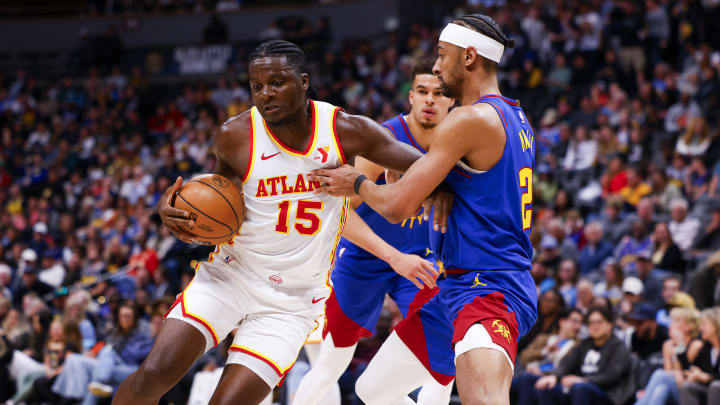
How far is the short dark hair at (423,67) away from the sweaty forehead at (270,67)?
1392 mm

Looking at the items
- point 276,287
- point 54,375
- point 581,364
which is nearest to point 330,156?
point 276,287

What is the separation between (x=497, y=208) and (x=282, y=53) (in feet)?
4.57

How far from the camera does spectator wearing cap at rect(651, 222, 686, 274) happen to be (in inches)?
381

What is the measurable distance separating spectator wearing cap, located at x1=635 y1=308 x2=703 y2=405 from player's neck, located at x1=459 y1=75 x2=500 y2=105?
169 inches

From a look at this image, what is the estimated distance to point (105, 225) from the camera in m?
17.1

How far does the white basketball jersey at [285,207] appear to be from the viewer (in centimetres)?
435

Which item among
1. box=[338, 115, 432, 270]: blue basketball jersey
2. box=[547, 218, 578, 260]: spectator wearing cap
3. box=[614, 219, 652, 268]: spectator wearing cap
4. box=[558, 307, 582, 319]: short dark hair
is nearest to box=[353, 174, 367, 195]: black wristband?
box=[338, 115, 432, 270]: blue basketball jersey

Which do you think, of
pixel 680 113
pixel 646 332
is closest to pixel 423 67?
pixel 646 332

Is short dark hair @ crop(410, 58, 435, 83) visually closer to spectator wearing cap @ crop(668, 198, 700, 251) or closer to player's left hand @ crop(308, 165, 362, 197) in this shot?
player's left hand @ crop(308, 165, 362, 197)

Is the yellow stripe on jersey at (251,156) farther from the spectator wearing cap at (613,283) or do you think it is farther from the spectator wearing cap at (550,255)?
the spectator wearing cap at (550,255)

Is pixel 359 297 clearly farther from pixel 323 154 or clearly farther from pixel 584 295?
pixel 584 295

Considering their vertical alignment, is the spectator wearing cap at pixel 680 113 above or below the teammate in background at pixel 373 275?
below

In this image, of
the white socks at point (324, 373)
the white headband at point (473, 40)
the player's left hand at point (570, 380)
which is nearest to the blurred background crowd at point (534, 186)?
the player's left hand at point (570, 380)

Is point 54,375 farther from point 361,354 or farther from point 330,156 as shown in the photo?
point 330,156
